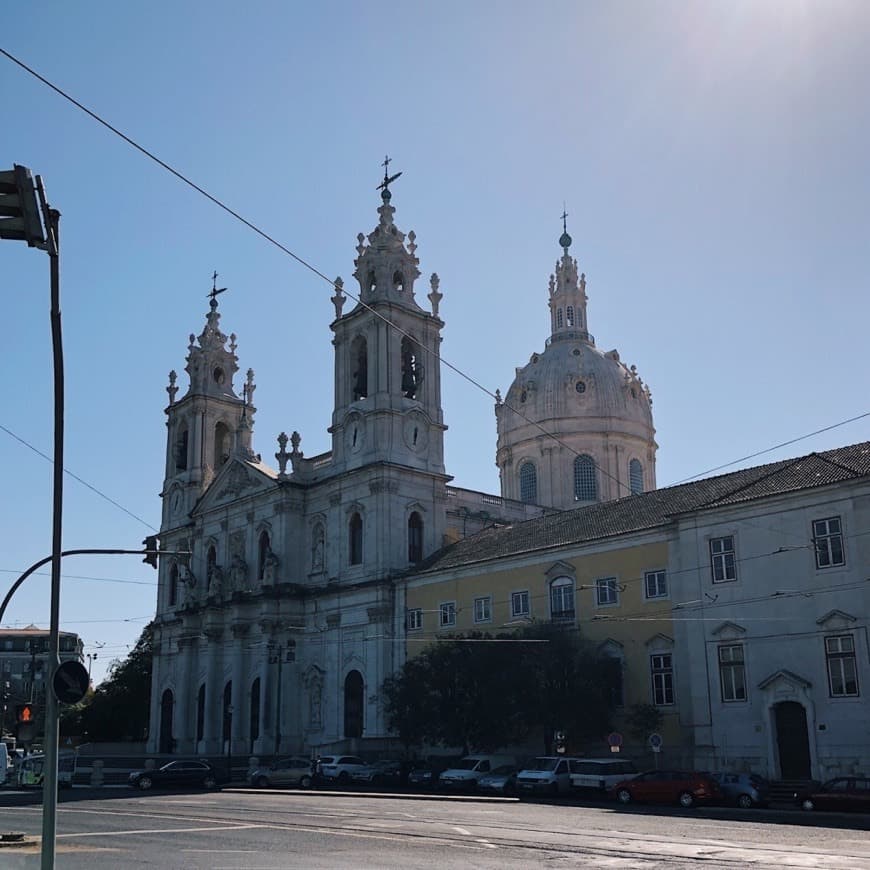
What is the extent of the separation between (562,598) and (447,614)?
7556mm

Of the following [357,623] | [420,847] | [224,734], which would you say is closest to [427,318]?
[357,623]

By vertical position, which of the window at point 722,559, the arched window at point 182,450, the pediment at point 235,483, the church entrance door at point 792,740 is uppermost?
the arched window at point 182,450

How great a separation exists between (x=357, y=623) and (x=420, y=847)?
38074 mm

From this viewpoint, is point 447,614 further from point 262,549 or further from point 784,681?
point 784,681

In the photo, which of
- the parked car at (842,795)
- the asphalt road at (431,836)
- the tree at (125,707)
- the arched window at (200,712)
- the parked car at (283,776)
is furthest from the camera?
the tree at (125,707)

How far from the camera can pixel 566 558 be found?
154 feet

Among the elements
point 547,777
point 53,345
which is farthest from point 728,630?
point 53,345

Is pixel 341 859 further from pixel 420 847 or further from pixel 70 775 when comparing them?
pixel 70 775

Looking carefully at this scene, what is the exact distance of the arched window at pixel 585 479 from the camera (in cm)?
7262

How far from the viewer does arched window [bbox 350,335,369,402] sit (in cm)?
6266

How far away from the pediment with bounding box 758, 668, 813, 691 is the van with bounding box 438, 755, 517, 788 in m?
10.8

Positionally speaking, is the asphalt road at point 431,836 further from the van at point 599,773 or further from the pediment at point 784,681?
the pediment at point 784,681

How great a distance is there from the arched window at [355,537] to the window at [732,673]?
24.5m

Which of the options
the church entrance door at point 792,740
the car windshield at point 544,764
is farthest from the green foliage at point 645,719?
the church entrance door at point 792,740
